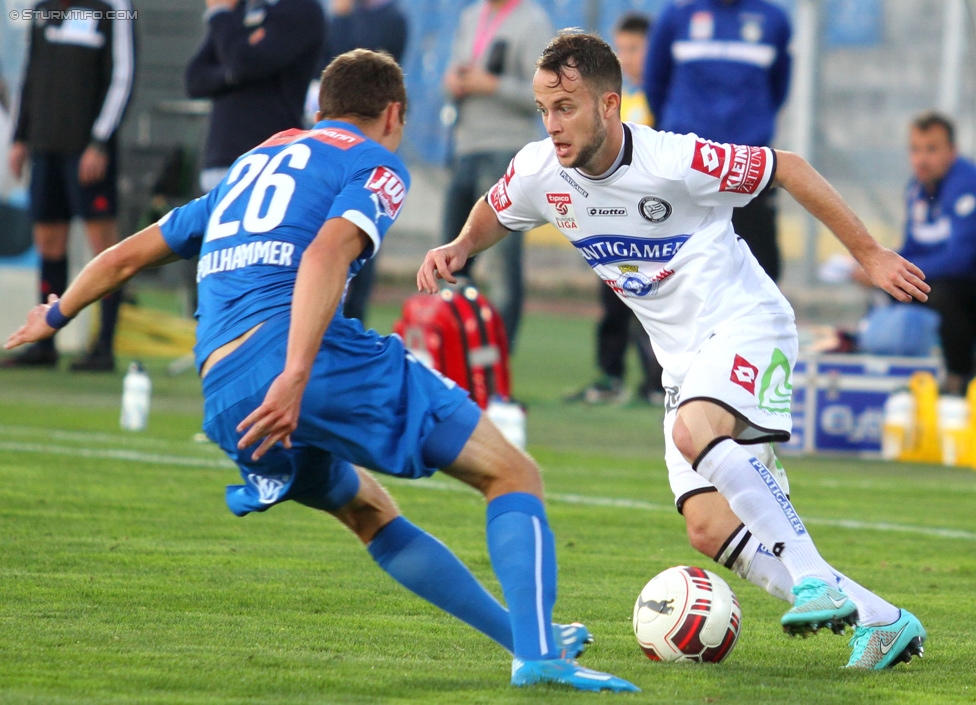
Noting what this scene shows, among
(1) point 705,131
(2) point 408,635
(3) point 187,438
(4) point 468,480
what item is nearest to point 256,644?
(2) point 408,635

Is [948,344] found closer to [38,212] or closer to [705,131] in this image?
[705,131]

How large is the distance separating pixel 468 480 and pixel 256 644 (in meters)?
0.75

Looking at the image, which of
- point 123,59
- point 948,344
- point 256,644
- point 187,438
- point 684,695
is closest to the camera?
point 684,695

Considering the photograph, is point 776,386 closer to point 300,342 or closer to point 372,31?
point 300,342

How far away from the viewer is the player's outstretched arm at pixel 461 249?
4.59m

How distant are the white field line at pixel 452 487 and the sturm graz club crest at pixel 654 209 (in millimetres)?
2711

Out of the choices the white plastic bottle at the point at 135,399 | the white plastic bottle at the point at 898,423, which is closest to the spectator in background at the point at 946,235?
the white plastic bottle at the point at 898,423

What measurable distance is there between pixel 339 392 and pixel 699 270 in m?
1.32

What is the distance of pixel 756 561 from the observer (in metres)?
4.62

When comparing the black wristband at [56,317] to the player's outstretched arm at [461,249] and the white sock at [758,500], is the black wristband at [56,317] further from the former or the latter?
the white sock at [758,500]

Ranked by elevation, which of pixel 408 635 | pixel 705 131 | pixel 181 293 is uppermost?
pixel 705 131

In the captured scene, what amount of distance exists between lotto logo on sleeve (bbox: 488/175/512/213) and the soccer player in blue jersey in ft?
2.14

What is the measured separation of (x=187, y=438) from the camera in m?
8.67

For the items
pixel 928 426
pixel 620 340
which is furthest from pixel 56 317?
pixel 620 340
